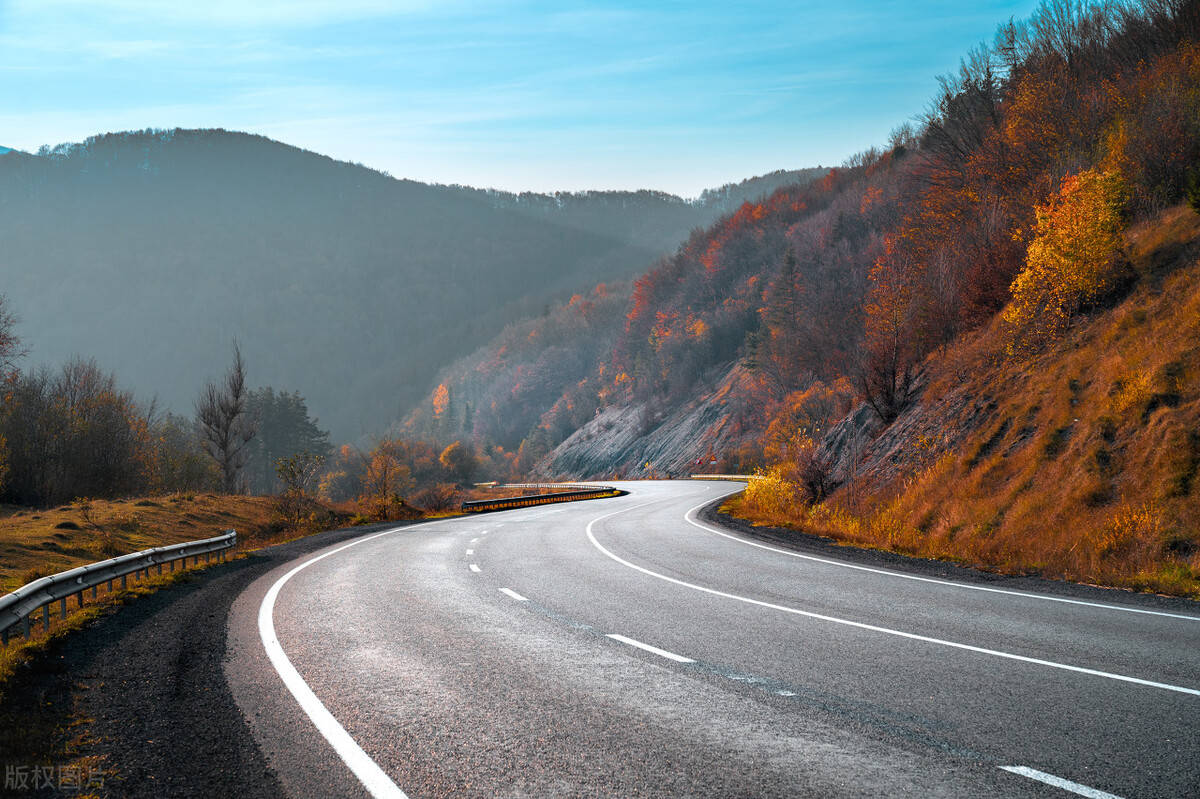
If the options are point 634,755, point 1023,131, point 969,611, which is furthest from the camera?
point 1023,131

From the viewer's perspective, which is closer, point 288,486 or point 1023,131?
point 1023,131

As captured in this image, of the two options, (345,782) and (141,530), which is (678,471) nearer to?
(141,530)

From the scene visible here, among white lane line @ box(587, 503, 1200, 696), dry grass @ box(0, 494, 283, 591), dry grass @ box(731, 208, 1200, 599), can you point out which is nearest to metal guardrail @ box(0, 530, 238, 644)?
dry grass @ box(0, 494, 283, 591)

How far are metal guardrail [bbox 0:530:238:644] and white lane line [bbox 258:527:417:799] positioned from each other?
2.36 m

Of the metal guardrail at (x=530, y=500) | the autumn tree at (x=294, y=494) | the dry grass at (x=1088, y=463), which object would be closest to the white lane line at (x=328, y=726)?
the dry grass at (x=1088, y=463)

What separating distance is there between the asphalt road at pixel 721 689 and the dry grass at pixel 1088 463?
207 centimetres

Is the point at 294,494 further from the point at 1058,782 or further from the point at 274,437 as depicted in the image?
the point at 274,437

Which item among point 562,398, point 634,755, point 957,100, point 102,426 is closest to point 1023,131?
point 957,100

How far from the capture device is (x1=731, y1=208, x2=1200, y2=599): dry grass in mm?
11985

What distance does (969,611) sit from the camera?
9.22 m

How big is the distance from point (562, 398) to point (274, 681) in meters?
112

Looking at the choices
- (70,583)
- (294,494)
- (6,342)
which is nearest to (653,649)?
(70,583)

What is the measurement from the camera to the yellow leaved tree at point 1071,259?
1894 cm

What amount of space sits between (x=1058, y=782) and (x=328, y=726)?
14.7ft
